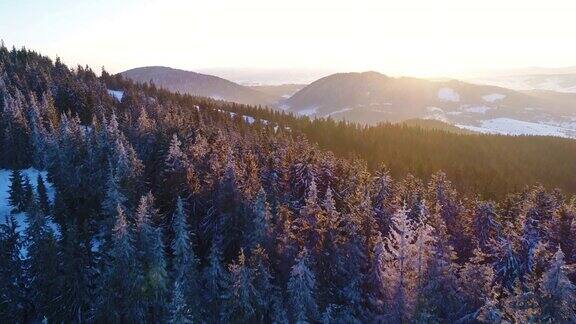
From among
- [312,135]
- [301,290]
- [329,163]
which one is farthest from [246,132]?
[301,290]

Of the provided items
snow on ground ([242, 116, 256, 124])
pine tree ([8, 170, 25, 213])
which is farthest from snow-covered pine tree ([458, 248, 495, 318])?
snow on ground ([242, 116, 256, 124])

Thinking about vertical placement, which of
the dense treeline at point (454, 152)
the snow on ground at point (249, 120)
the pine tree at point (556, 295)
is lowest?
the dense treeline at point (454, 152)

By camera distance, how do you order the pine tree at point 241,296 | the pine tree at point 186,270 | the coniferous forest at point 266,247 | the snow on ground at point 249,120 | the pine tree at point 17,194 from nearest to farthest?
the coniferous forest at point 266,247, the pine tree at point 241,296, the pine tree at point 186,270, the pine tree at point 17,194, the snow on ground at point 249,120

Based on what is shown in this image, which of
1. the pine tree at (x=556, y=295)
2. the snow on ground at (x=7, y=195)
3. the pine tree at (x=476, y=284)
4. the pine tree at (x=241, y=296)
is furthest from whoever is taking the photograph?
the snow on ground at (x=7, y=195)

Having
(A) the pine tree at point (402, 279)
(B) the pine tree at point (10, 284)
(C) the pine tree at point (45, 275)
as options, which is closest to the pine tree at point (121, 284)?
(C) the pine tree at point (45, 275)

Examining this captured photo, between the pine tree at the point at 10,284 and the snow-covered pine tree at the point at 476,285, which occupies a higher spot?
the snow-covered pine tree at the point at 476,285

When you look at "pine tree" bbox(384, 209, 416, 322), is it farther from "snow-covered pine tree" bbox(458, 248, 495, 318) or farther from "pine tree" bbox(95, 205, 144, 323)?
"pine tree" bbox(95, 205, 144, 323)

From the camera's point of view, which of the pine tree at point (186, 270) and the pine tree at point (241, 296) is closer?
the pine tree at point (241, 296)

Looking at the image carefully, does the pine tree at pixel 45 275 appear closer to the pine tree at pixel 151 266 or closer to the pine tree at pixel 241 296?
the pine tree at pixel 151 266

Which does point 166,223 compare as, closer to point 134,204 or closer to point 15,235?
point 134,204
